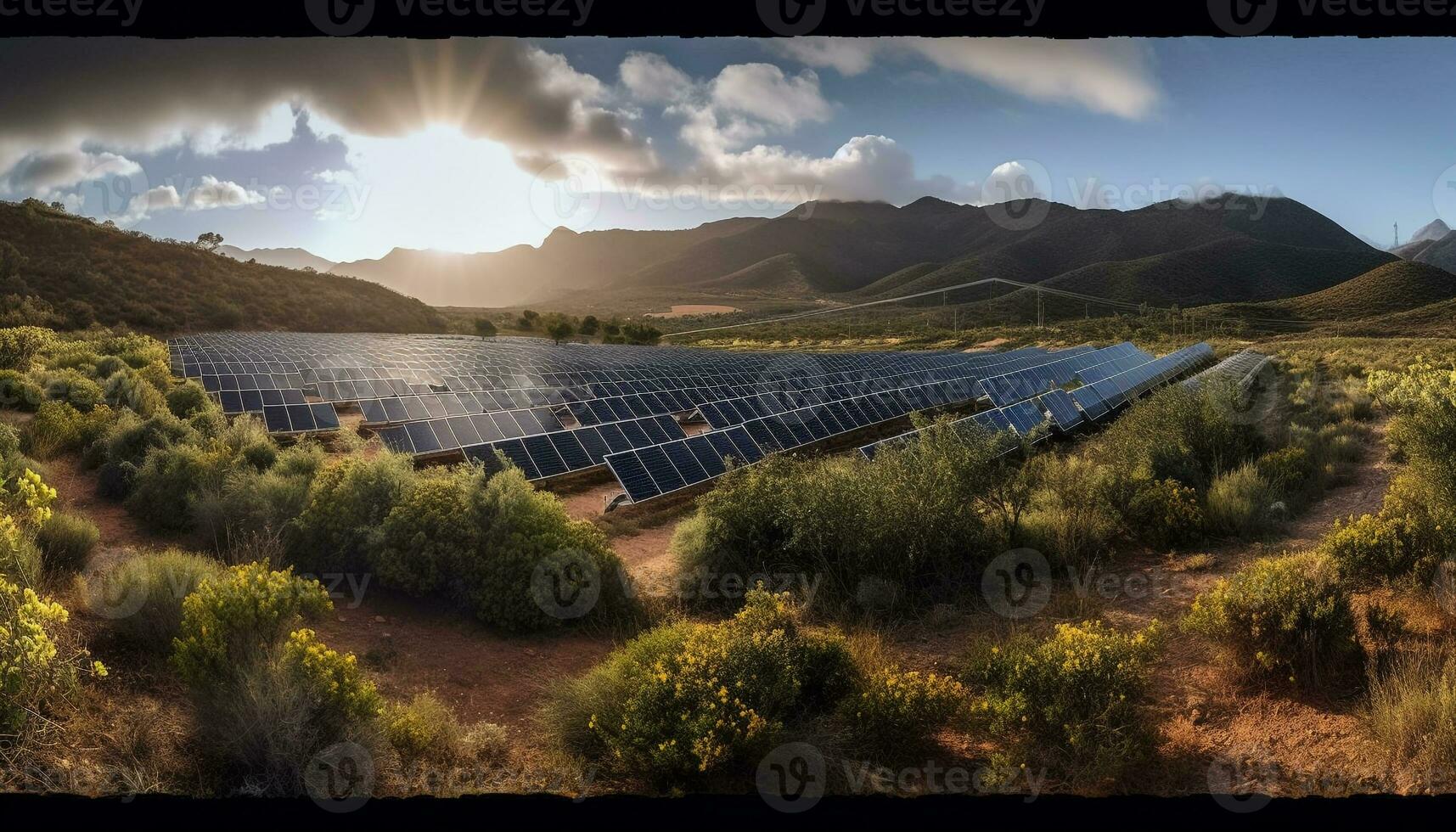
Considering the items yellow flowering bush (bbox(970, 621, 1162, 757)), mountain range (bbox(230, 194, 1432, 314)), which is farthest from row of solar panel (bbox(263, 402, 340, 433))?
mountain range (bbox(230, 194, 1432, 314))

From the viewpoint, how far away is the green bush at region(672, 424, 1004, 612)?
9117 mm

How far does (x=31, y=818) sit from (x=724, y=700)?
3.82m

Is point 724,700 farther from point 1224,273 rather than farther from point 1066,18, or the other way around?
point 1224,273

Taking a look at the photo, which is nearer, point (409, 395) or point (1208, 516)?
point (1208, 516)

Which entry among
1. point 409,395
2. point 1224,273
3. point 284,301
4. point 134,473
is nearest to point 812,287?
point 1224,273

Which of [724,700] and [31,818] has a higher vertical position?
[31,818]

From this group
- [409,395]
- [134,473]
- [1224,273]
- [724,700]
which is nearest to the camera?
[724,700]

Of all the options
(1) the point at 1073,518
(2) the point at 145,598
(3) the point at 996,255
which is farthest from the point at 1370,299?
(2) the point at 145,598

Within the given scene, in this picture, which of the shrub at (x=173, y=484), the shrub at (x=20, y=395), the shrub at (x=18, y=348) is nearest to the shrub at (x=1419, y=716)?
the shrub at (x=173, y=484)

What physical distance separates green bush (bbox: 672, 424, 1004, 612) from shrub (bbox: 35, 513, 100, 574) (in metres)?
6.85

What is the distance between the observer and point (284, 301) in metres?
65.7

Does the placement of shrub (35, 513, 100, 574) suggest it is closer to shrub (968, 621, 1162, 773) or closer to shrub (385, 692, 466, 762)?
shrub (385, 692, 466, 762)

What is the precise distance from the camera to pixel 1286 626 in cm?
578

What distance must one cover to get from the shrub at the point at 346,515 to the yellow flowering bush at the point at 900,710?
6681 mm
